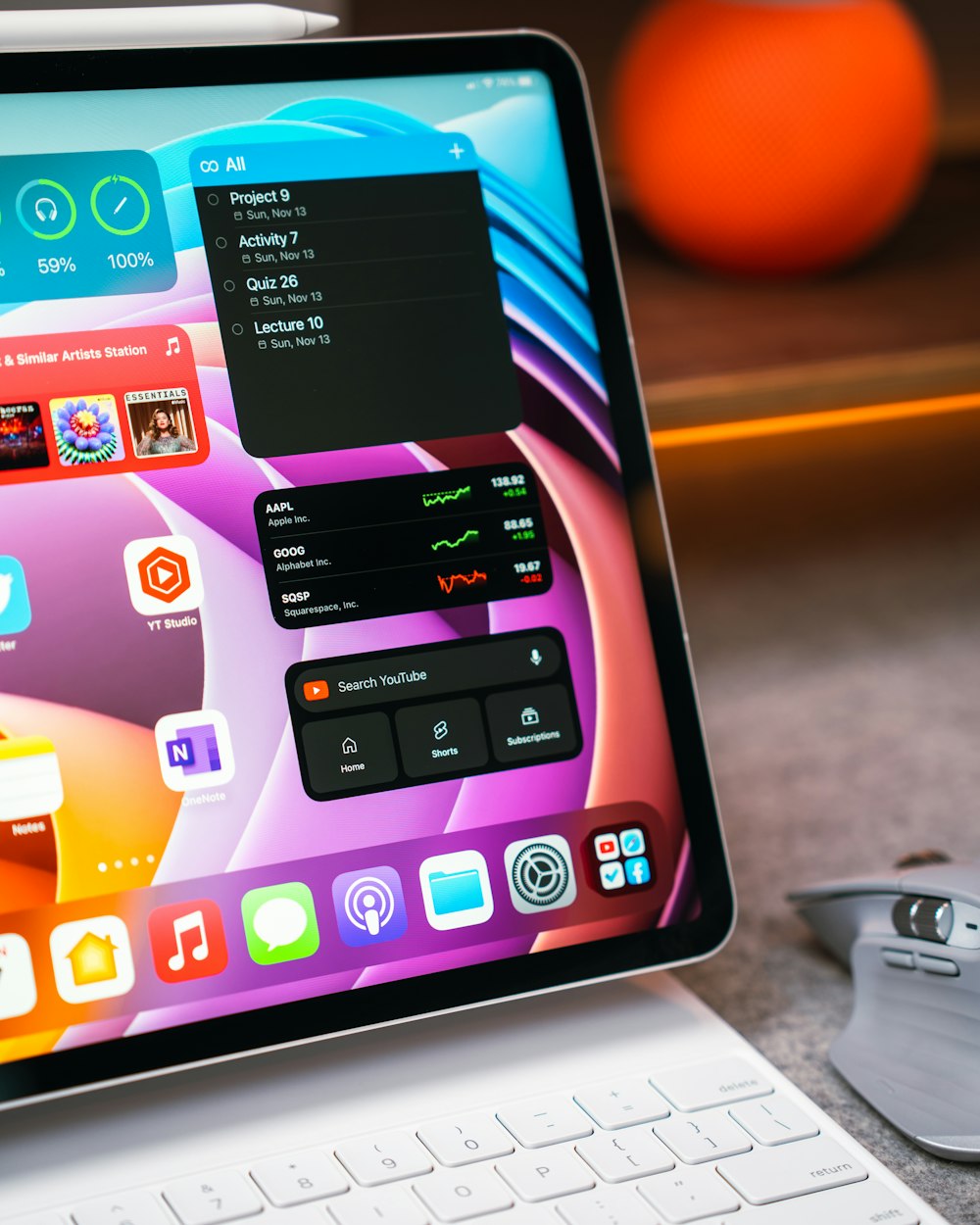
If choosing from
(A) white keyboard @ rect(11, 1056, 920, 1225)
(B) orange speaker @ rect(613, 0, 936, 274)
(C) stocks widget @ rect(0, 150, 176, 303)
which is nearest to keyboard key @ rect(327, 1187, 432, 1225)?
(A) white keyboard @ rect(11, 1056, 920, 1225)

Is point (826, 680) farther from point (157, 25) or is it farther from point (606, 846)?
point (157, 25)

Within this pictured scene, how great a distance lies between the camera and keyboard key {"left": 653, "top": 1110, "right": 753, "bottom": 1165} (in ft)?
1.25

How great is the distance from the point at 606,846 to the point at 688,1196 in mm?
130

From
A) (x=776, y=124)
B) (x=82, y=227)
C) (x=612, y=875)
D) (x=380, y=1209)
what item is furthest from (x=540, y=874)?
(x=776, y=124)

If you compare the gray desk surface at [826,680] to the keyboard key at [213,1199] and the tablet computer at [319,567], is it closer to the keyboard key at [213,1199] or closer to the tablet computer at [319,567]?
the tablet computer at [319,567]

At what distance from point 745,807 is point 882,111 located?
0.44 metres

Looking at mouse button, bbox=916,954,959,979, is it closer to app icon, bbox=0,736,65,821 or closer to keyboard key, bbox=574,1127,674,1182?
keyboard key, bbox=574,1127,674,1182

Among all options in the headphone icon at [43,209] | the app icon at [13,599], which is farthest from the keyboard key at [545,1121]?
the headphone icon at [43,209]

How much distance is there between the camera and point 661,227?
0.83 metres

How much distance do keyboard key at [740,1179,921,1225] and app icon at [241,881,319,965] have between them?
157 mm

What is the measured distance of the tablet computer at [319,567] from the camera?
0.41m

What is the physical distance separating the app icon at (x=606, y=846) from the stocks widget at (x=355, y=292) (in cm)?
16

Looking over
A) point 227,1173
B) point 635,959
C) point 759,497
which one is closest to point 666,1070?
point 635,959

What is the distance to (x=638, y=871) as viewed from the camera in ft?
1.51
